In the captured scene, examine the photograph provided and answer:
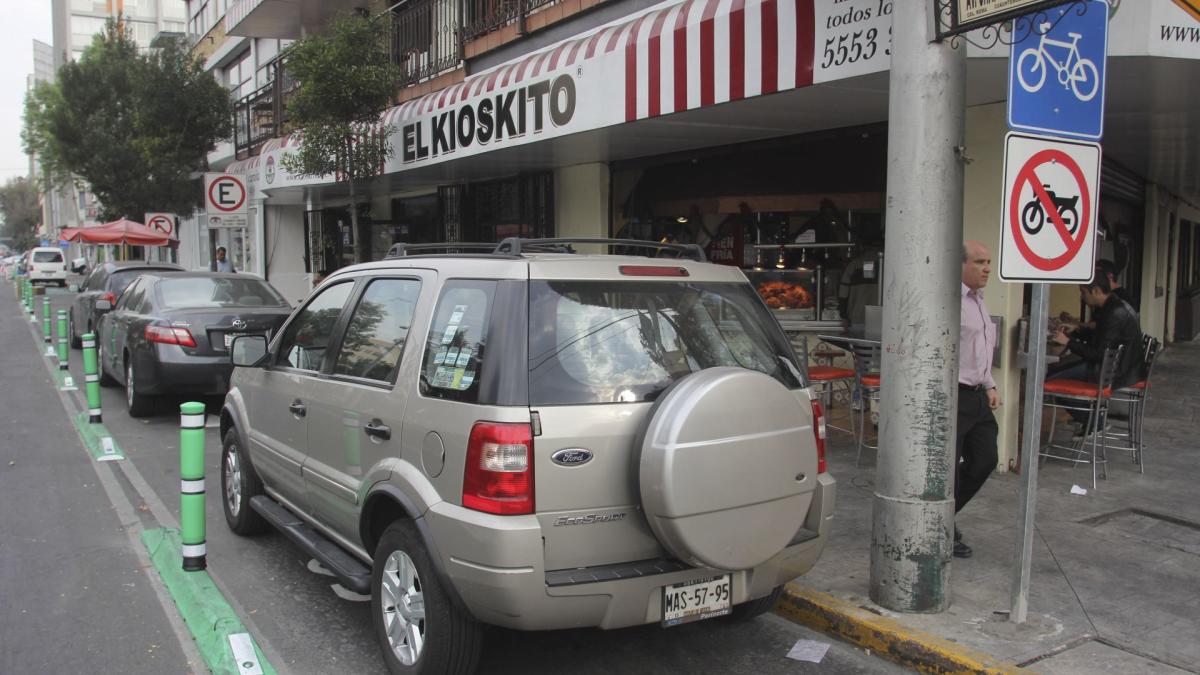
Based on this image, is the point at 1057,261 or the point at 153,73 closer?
the point at 1057,261

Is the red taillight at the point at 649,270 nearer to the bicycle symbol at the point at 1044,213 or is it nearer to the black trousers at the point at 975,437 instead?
the bicycle symbol at the point at 1044,213

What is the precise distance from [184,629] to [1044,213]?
4647 millimetres

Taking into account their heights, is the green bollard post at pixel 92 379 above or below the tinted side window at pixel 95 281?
below

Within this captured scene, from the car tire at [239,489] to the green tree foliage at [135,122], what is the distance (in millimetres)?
22402

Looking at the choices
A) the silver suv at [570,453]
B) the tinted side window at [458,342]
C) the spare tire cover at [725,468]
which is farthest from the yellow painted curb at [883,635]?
the tinted side window at [458,342]

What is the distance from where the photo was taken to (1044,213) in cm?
412

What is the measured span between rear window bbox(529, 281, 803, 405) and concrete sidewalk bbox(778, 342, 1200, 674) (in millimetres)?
1381

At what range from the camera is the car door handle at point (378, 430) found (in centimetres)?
387

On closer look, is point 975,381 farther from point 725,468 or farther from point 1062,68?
point 725,468

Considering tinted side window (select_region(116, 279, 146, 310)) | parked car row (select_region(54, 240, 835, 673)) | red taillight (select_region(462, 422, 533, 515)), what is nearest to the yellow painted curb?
parked car row (select_region(54, 240, 835, 673))

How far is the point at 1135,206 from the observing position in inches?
568

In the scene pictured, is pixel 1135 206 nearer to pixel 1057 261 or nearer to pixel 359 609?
pixel 1057 261

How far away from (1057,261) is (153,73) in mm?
26243

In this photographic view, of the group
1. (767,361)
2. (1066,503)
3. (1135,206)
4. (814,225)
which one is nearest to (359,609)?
(767,361)
